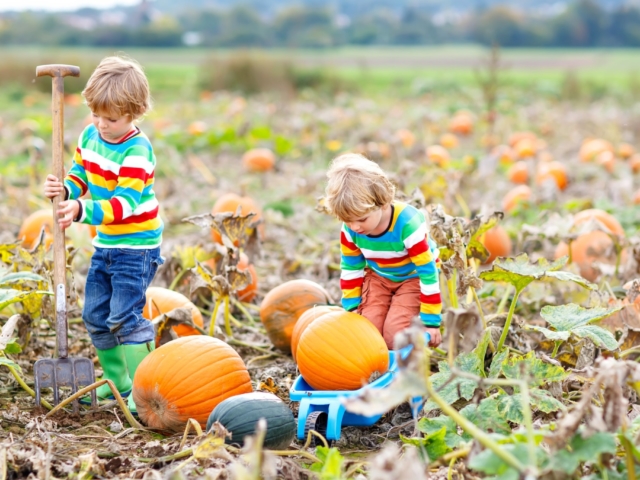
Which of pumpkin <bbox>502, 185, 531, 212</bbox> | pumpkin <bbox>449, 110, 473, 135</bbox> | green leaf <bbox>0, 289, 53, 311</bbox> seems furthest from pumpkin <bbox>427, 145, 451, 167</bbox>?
green leaf <bbox>0, 289, 53, 311</bbox>

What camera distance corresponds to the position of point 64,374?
3465mm

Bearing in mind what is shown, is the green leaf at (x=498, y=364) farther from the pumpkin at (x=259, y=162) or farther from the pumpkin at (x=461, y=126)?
the pumpkin at (x=461, y=126)

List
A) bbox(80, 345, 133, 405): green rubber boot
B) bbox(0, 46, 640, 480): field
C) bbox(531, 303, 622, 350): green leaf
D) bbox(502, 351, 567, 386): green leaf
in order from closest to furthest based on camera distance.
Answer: bbox(0, 46, 640, 480): field, bbox(502, 351, 567, 386): green leaf, bbox(531, 303, 622, 350): green leaf, bbox(80, 345, 133, 405): green rubber boot

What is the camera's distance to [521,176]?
8484 mm

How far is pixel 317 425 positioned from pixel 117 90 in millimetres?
1671

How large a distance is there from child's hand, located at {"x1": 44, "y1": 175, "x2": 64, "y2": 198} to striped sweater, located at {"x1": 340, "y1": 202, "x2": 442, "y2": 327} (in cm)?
133

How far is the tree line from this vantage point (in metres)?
47.9

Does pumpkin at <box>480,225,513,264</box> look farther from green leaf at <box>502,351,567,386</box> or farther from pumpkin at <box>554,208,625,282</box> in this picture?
green leaf at <box>502,351,567,386</box>

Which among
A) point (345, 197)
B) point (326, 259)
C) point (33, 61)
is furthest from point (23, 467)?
point (33, 61)

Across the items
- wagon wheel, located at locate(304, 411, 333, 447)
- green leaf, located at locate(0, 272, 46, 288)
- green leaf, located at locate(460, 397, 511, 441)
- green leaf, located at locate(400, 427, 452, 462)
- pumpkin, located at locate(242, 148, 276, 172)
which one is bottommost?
wagon wheel, located at locate(304, 411, 333, 447)

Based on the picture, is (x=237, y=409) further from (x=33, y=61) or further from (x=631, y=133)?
(x=33, y=61)

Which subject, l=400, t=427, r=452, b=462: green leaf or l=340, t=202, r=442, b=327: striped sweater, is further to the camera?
l=340, t=202, r=442, b=327: striped sweater

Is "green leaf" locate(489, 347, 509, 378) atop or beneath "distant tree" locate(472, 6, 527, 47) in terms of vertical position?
beneath

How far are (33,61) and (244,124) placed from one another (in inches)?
536
